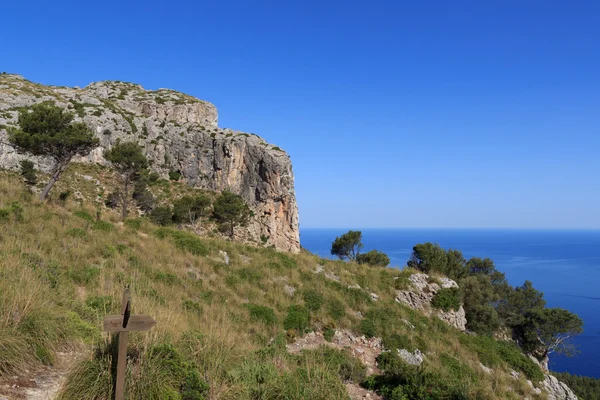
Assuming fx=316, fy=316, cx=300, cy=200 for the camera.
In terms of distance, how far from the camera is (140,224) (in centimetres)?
1712

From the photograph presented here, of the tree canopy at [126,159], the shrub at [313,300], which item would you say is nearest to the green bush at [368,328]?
the shrub at [313,300]

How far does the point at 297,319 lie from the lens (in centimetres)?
1140

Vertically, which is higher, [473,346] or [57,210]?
[57,210]

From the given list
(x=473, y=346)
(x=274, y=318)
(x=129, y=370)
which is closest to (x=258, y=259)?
(x=274, y=318)

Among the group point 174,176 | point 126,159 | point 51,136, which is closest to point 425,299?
point 51,136

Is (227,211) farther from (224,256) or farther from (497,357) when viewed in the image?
(497,357)

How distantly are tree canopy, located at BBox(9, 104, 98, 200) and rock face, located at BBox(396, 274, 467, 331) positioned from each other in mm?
20927

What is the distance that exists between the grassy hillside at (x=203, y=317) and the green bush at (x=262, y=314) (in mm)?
51

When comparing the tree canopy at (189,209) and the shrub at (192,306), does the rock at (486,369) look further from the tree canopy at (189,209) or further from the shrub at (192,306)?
the tree canopy at (189,209)

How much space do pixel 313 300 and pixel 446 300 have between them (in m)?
9.63

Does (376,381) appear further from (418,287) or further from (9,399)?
(418,287)

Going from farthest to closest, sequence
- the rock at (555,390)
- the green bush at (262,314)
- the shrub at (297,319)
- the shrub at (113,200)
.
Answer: the shrub at (113,200)
the rock at (555,390)
the shrub at (297,319)
the green bush at (262,314)

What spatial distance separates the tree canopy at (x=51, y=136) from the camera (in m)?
18.1

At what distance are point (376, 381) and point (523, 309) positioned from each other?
3728 cm
